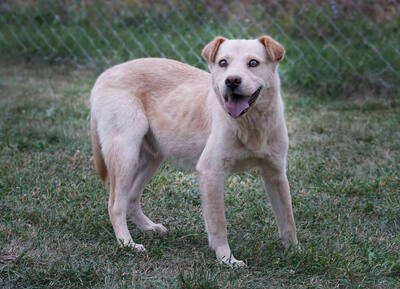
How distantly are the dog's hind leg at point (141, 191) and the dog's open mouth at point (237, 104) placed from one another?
2.97 feet

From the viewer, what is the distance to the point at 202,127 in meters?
3.21

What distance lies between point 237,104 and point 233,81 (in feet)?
0.42

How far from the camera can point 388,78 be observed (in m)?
6.21

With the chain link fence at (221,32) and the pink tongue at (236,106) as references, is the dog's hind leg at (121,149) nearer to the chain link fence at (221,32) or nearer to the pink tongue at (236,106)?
the pink tongue at (236,106)

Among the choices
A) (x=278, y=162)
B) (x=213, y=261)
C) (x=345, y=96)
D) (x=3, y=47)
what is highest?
(x=278, y=162)

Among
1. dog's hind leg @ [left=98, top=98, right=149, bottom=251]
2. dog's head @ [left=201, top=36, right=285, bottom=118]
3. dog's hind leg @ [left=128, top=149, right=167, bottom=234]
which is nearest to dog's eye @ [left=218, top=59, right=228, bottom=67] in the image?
dog's head @ [left=201, top=36, right=285, bottom=118]

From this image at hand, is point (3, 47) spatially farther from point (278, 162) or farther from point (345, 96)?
point (278, 162)

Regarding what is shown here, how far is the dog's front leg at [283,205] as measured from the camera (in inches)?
122

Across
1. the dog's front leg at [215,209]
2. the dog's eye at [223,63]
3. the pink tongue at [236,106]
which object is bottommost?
the dog's front leg at [215,209]

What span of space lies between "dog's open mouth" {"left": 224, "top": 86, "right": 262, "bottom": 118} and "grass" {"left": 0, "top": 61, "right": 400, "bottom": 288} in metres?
0.74

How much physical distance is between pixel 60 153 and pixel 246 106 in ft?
7.16

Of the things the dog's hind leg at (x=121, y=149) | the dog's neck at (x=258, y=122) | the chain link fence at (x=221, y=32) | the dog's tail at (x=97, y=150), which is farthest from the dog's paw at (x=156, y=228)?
the chain link fence at (x=221, y=32)

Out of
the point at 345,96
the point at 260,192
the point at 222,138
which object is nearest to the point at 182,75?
the point at 222,138

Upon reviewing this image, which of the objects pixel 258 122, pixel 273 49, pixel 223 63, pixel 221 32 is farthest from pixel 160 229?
pixel 221 32
